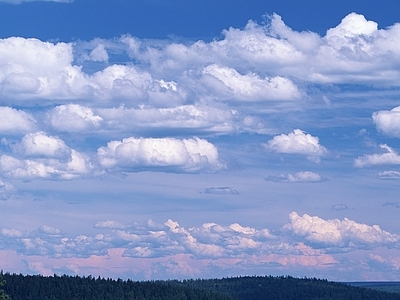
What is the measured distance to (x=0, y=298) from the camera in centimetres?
13575
